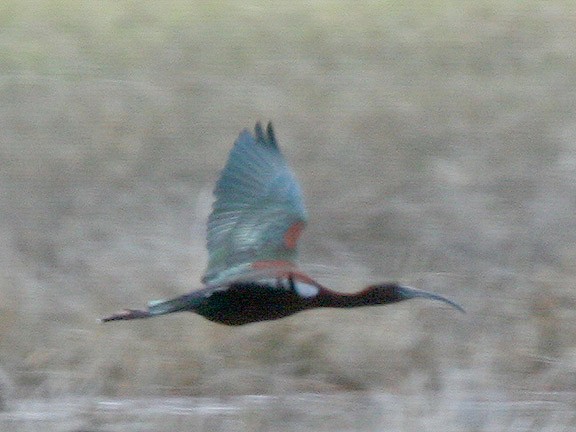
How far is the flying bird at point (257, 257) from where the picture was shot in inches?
199

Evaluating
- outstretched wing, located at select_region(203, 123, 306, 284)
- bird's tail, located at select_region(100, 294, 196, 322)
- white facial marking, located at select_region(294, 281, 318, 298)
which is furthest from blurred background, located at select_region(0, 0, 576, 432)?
bird's tail, located at select_region(100, 294, 196, 322)

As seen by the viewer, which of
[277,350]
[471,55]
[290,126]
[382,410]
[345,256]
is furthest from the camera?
[471,55]

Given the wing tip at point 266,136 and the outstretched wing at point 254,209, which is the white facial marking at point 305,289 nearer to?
the outstretched wing at point 254,209

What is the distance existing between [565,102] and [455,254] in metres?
1.66

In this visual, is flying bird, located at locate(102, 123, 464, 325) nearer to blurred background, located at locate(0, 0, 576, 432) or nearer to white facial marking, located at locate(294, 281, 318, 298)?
white facial marking, located at locate(294, 281, 318, 298)

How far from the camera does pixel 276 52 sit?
32.2ft

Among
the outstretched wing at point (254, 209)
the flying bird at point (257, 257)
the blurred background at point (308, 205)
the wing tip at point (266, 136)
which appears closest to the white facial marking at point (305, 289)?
the flying bird at point (257, 257)

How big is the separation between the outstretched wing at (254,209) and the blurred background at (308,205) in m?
1.48

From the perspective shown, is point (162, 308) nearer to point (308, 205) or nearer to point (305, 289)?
point (305, 289)

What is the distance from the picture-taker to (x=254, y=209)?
542 cm

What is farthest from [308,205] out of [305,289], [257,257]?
[305,289]

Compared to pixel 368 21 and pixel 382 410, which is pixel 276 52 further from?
pixel 382 410

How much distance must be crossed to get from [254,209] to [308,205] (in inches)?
124

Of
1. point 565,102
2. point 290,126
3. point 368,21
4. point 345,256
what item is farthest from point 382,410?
point 368,21
